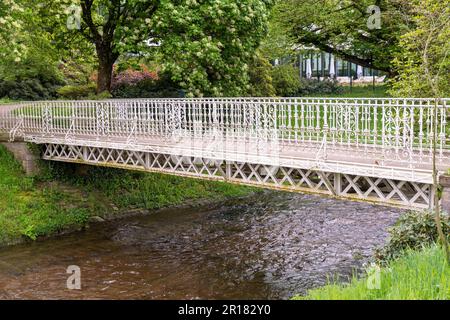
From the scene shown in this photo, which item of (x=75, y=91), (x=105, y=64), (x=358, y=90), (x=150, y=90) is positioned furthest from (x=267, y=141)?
(x=358, y=90)

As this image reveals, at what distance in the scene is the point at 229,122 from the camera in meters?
17.6

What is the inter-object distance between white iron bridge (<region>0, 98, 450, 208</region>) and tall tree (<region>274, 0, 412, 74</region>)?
10106mm

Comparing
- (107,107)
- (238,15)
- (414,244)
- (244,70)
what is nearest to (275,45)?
(244,70)

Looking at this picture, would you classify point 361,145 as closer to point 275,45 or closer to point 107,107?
point 107,107

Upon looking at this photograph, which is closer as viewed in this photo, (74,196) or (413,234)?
(413,234)

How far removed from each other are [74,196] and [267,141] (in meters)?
9.12

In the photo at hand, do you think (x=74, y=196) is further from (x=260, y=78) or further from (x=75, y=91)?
(x=260, y=78)

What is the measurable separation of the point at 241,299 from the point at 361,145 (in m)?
4.36

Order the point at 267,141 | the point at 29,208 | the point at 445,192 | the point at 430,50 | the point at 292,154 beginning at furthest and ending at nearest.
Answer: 1. the point at 29,208
2. the point at 430,50
3. the point at 267,141
4. the point at 292,154
5. the point at 445,192

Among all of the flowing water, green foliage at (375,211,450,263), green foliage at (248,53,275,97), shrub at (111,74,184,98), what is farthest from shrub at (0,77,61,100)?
green foliage at (375,211,450,263)

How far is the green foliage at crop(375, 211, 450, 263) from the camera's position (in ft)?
31.6

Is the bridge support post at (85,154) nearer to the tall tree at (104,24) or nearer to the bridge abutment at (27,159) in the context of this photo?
the bridge abutment at (27,159)

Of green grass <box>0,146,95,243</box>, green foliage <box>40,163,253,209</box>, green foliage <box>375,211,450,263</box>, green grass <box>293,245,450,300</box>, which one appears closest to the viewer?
green grass <box>293,245,450,300</box>

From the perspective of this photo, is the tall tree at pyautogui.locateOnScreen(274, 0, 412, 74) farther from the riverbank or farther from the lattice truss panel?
the lattice truss panel
